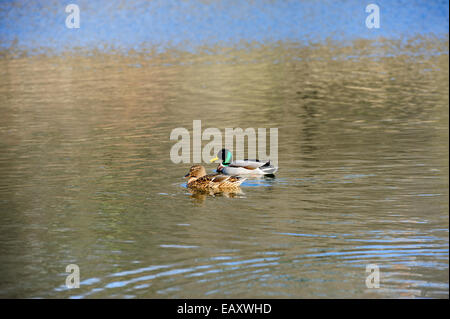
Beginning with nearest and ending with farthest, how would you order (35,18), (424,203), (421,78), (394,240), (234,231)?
(394,240)
(234,231)
(424,203)
(421,78)
(35,18)

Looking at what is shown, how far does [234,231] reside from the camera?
43.0 ft

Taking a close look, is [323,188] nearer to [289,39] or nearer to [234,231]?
[234,231]

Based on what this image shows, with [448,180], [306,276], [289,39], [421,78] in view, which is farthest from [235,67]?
[306,276]

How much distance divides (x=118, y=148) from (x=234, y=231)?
9480mm

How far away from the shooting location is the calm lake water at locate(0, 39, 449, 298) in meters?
10.7
